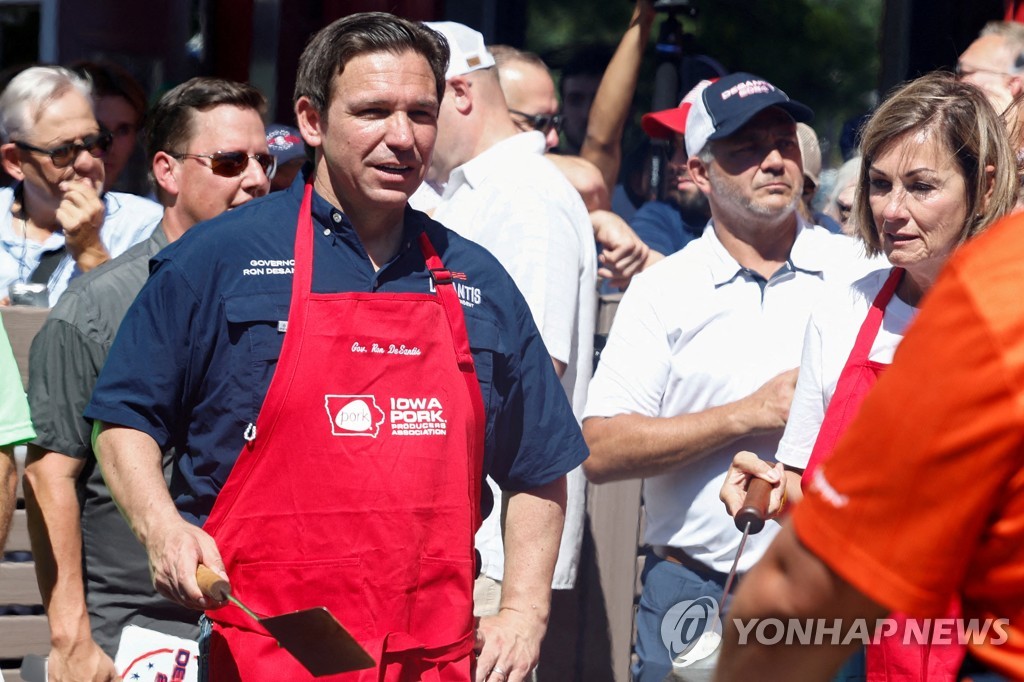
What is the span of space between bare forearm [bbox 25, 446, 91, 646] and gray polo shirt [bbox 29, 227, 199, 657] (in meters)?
0.05

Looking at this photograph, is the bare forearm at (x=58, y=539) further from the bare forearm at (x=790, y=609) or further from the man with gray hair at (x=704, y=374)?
Result: the bare forearm at (x=790, y=609)

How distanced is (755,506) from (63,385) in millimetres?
1580

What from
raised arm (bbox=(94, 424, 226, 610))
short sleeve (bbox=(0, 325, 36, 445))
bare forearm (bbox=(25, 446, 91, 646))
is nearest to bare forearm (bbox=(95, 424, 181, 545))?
raised arm (bbox=(94, 424, 226, 610))

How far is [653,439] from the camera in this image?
11.5ft

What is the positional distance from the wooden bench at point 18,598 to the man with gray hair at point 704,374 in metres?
1.51

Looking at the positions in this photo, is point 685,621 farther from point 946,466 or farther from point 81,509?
point 946,466

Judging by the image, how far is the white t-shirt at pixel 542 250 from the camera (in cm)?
358

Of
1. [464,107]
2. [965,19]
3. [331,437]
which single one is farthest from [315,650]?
[965,19]

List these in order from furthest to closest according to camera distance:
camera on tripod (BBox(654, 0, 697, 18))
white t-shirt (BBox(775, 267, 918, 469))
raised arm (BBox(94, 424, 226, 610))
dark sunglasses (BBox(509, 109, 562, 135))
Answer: camera on tripod (BBox(654, 0, 697, 18)) → dark sunglasses (BBox(509, 109, 562, 135)) → white t-shirt (BBox(775, 267, 918, 469)) → raised arm (BBox(94, 424, 226, 610))

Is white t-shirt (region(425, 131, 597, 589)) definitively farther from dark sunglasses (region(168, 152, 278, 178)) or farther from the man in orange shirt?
the man in orange shirt

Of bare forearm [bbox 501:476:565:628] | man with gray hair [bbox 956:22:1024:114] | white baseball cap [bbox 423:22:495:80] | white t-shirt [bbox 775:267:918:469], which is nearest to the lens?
bare forearm [bbox 501:476:565:628]

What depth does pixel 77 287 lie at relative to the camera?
3.18 meters

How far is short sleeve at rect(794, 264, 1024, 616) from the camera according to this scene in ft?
3.68

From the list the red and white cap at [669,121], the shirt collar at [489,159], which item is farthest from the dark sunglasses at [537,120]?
the shirt collar at [489,159]
